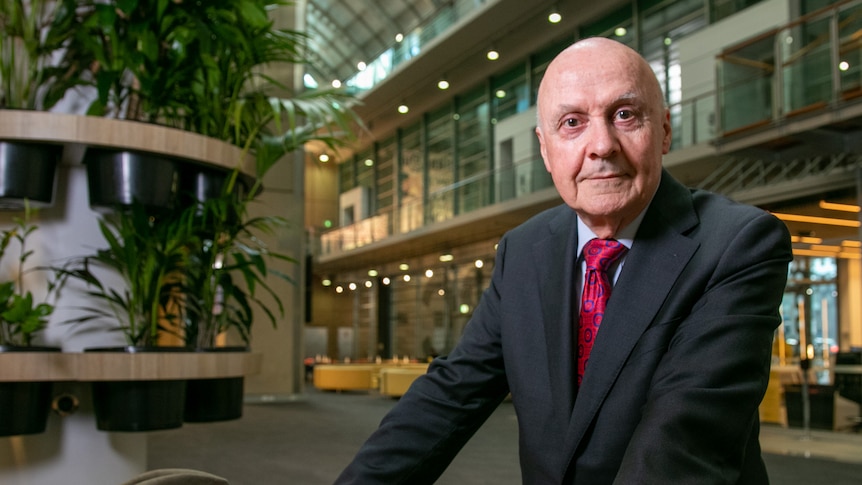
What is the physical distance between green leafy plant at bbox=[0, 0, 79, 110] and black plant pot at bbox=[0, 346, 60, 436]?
78 cm

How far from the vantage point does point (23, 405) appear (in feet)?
8.41

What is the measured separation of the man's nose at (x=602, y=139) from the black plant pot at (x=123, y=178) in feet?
6.49

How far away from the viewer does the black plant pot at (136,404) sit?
2.71 meters

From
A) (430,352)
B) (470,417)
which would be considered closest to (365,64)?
(430,352)

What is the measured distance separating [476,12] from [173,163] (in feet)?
53.1

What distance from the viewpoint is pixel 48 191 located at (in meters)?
2.62

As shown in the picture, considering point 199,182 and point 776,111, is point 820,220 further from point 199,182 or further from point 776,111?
point 199,182

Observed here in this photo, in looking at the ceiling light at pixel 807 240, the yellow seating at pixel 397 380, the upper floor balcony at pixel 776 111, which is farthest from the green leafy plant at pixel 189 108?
the yellow seating at pixel 397 380

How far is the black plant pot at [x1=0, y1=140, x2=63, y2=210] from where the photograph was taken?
2.50 m

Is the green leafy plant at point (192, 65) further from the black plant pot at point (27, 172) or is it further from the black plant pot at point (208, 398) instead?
the black plant pot at point (208, 398)

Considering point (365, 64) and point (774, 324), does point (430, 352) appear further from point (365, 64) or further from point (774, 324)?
point (774, 324)

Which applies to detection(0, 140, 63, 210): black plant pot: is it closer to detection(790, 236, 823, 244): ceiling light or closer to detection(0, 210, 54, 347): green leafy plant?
detection(0, 210, 54, 347): green leafy plant

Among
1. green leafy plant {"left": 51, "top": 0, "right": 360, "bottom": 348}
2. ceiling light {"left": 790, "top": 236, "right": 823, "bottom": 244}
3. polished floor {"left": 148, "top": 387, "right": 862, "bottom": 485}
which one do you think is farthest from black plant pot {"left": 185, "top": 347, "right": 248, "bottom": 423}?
ceiling light {"left": 790, "top": 236, "right": 823, "bottom": 244}

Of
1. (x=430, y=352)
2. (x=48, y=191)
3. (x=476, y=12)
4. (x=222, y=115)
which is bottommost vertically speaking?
(x=430, y=352)
